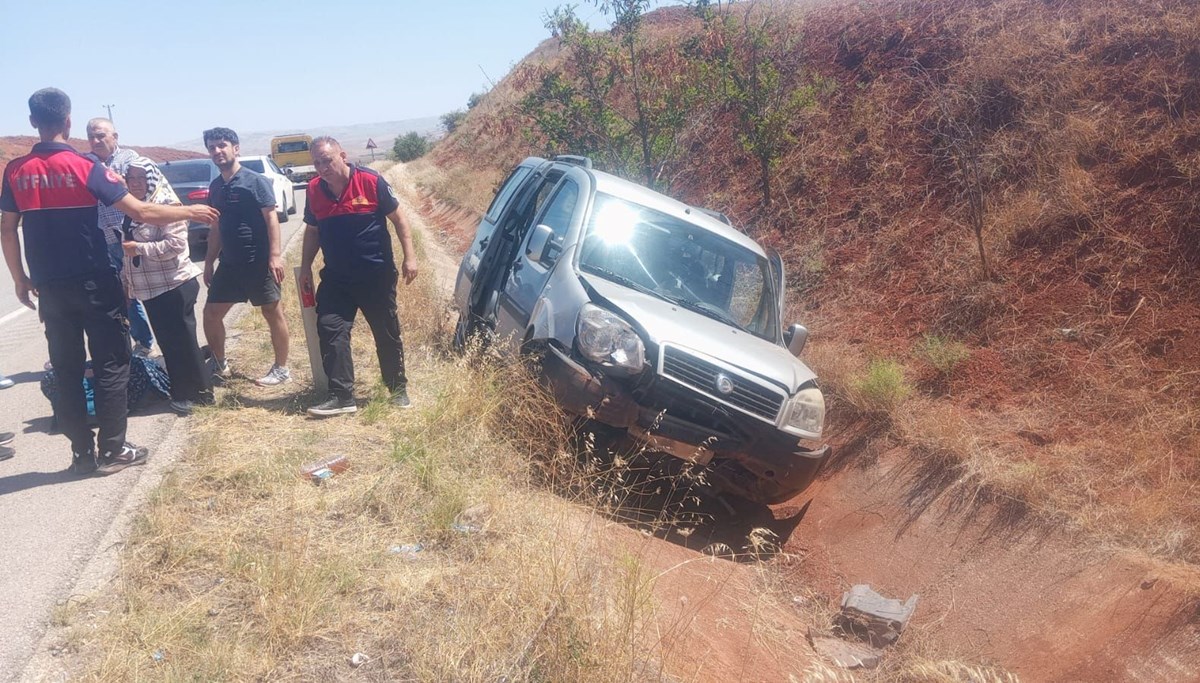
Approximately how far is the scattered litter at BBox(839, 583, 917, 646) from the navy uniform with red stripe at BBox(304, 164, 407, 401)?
3.41m

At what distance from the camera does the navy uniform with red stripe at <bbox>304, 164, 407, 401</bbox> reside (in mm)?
5863

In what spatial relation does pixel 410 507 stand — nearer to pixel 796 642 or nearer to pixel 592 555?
pixel 592 555

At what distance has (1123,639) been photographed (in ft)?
15.0

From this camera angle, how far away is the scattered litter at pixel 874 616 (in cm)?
515

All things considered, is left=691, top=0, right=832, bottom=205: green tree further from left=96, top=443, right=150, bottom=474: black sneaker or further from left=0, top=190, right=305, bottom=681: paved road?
left=96, top=443, right=150, bottom=474: black sneaker

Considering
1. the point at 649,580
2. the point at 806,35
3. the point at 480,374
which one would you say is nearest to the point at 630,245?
the point at 480,374

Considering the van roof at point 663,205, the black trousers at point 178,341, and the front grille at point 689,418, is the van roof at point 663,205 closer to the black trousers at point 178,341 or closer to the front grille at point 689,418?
the front grille at point 689,418

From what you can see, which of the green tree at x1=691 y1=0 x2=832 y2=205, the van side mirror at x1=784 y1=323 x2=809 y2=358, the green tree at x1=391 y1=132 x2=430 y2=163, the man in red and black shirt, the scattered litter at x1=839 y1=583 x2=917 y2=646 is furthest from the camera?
the green tree at x1=391 y1=132 x2=430 y2=163

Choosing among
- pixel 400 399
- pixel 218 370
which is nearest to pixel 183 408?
pixel 218 370

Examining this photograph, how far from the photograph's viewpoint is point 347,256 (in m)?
5.88

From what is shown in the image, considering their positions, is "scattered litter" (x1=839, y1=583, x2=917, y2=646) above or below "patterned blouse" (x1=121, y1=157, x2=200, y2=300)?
below

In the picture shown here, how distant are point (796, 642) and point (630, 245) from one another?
2.85 m

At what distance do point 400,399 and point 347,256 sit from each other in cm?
103

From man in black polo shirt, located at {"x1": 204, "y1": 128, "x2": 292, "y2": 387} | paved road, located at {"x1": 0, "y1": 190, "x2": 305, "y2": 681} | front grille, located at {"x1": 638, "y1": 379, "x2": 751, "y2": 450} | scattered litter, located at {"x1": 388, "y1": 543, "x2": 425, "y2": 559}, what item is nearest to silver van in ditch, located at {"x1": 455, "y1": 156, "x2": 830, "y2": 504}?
front grille, located at {"x1": 638, "y1": 379, "x2": 751, "y2": 450}
